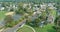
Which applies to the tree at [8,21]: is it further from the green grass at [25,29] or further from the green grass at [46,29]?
the green grass at [46,29]

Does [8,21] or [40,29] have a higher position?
[8,21]

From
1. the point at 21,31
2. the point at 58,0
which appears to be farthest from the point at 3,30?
the point at 58,0

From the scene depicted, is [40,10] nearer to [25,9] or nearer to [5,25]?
[25,9]

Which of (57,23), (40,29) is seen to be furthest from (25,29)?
(57,23)

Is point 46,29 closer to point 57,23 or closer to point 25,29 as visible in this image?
point 57,23

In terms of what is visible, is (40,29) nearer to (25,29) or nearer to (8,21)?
(25,29)

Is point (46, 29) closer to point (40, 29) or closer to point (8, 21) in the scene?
point (40, 29)

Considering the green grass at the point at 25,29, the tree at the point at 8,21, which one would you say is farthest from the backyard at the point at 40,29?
Result: the tree at the point at 8,21

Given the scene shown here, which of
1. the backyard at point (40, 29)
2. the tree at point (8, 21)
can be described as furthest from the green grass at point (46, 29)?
the tree at point (8, 21)

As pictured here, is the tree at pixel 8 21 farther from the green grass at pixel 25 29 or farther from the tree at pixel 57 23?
the tree at pixel 57 23

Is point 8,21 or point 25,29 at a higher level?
point 8,21

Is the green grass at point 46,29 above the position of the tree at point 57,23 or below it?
below
